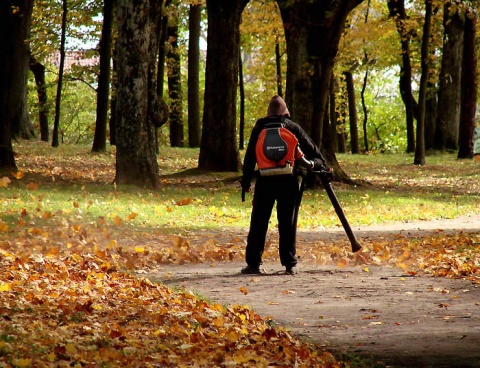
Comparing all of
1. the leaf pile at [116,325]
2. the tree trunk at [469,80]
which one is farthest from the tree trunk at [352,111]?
the leaf pile at [116,325]

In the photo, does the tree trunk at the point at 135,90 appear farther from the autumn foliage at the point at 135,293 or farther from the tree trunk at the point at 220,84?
the tree trunk at the point at 220,84

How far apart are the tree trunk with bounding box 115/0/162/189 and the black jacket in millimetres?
9404

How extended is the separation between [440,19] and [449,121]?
453 centimetres

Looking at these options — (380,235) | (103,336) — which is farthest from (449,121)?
(103,336)

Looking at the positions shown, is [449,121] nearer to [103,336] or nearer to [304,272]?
[304,272]

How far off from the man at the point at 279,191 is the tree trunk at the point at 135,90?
9.39 m

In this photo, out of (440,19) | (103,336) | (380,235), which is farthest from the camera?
(440,19)

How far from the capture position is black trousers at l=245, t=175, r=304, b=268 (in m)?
10.3

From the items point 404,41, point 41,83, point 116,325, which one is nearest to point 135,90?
point 116,325

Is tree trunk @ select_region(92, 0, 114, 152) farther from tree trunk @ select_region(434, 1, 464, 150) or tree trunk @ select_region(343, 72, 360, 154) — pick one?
tree trunk @ select_region(343, 72, 360, 154)

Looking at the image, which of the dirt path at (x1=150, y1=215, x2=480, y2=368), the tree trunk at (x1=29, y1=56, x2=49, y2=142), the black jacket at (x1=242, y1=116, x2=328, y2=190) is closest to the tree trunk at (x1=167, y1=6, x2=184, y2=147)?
the tree trunk at (x1=29, y1=56, x2=49, y2=142)

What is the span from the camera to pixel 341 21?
2097cm

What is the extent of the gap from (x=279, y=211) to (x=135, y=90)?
9.67m

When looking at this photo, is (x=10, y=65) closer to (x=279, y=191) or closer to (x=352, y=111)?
(x=279, y=191)
